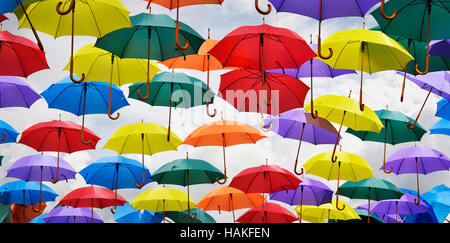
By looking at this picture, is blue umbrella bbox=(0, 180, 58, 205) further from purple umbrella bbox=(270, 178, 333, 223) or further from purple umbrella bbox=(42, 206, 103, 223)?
purple umbrella bbox=(270, 178, 333, 223)

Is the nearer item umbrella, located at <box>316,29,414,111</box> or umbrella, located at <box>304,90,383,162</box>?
umbrella, located at <box>316,29,414,111</box>

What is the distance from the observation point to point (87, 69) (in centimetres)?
762

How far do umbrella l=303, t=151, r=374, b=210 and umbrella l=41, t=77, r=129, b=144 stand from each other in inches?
172

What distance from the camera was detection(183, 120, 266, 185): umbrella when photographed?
840 centimetres

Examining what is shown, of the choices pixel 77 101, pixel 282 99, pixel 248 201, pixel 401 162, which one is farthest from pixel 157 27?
pixel 401 162

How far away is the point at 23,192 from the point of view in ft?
39.4

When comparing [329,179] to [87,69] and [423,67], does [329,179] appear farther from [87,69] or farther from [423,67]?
[87,69]

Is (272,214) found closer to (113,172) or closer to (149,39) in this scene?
(113,172)

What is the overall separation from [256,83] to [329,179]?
11.4 feet

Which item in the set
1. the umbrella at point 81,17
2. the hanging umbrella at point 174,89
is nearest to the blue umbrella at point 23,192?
the hanging umbrella at point 174,89

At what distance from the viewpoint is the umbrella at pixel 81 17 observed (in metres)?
5.59

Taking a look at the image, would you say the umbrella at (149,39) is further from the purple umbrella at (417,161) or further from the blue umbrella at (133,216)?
the blue umbrella at (133,216)

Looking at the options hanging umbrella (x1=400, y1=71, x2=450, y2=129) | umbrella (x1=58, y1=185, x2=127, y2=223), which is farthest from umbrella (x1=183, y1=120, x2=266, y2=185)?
hanging umbrella (x1=400, y1=71, x2=450, y2=129)

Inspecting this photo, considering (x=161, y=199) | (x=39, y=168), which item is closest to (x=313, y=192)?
(x=161, y=199)
